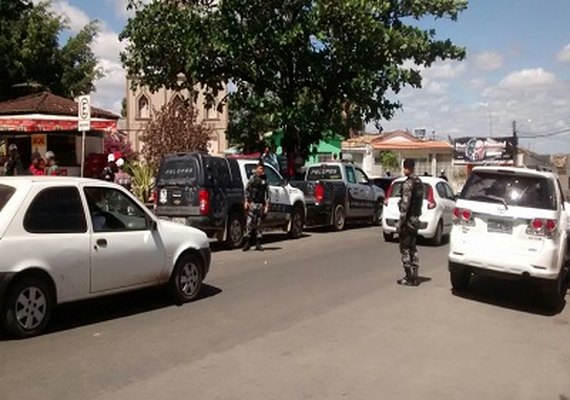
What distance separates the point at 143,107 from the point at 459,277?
51.2m

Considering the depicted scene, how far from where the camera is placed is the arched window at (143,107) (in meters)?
57.3

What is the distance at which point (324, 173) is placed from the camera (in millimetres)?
20156

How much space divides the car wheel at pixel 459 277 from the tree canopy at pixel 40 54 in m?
23.4

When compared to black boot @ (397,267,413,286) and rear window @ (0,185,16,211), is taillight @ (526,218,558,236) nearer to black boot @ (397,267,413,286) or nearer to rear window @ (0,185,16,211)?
black boot @ (397,267,413,286)

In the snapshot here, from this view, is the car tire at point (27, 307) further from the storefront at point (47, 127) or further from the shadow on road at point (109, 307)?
the storefront at point (47, 127)

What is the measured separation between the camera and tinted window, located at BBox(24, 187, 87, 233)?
6667 millimetres

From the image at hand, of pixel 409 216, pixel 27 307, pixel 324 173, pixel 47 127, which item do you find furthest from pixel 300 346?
pixel 47 127

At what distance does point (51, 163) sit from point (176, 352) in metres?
9.36

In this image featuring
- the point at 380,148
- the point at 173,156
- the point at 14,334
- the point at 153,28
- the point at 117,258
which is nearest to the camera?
the point at 14,334

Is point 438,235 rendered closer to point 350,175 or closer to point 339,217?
point 339,217

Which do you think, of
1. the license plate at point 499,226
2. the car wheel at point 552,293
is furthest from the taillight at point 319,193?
the car wheel at point 552,293

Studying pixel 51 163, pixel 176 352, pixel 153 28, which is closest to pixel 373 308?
pixel 176 352

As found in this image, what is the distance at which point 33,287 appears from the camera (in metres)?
6.58

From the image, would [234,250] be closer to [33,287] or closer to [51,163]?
[51,163]
